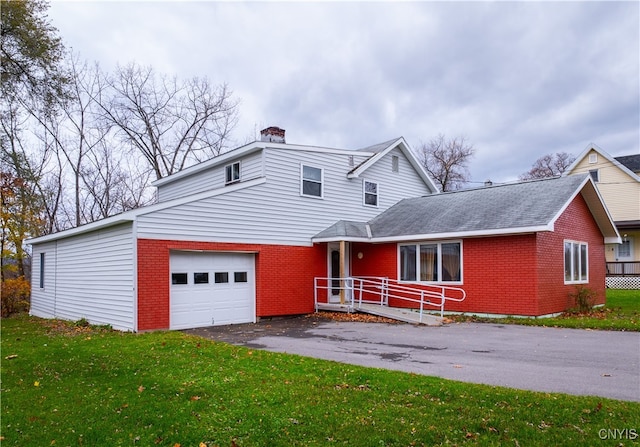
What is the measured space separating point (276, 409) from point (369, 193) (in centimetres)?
1508

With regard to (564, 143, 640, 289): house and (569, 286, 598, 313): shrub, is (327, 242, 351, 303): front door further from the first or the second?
(564, 143, 640, 289): house

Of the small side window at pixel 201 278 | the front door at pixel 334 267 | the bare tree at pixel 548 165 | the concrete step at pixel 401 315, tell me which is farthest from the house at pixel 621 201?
the small side window at pixel 201 278

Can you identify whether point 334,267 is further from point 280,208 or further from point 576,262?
point 576,262

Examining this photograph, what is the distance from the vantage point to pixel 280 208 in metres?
16.6

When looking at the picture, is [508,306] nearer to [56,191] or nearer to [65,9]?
[65,9]

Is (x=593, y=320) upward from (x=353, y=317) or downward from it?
upward

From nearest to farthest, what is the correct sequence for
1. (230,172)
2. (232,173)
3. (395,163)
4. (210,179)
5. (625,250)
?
(232,173) → (230,172) → (210,179) → (395,163) → (625,250)

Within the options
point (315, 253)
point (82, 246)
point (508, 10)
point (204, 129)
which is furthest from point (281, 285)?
point (204, 129)

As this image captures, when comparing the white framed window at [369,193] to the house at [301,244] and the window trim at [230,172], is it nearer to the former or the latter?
the house at [301,244]

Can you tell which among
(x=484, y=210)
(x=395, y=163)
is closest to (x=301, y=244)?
(x=484, y=210)

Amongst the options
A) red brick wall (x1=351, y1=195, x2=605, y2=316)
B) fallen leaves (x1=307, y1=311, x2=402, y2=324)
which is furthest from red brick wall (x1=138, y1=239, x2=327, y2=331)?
red brick wall (x1=351, y1=195, x2=605, y2=316)

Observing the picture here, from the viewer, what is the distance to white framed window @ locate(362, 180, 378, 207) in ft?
64.5

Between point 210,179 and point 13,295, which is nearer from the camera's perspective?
point 210,179

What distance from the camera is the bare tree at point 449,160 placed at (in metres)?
48.8
